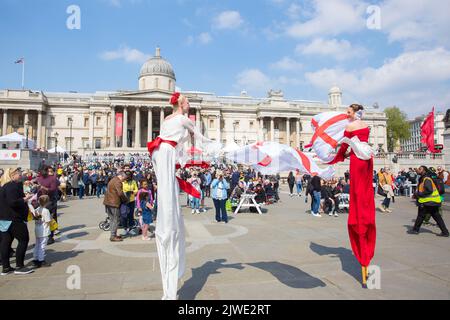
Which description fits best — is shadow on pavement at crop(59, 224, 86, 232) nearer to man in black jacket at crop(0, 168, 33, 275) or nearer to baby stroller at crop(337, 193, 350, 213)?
man in black jacket at crop(0, 168, 33, 275)

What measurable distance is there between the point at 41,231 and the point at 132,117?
57.6 meters

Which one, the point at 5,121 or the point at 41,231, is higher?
the point at 5,121

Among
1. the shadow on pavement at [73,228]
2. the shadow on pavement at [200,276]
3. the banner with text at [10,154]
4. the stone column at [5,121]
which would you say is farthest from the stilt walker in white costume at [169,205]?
the stone column at [5,121]

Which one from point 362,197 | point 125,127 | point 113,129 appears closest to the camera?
point 362,197

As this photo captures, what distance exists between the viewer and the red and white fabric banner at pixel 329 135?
15.5ft

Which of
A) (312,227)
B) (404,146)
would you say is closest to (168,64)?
(312,227)

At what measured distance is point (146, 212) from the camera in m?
8.20

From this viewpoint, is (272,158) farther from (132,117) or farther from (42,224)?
(132,117)

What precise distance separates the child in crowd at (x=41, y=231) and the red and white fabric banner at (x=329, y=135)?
17.8 ft

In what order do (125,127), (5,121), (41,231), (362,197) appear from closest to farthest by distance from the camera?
1. (362,197)
2. (41,231)
3. (5,121)
4. (125,127)

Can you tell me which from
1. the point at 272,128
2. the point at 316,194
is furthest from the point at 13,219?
the point at 272,128
